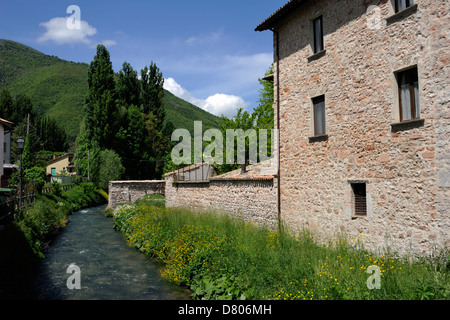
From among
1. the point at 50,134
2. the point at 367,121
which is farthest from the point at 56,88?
the point at 367,121

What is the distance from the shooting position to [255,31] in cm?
1316

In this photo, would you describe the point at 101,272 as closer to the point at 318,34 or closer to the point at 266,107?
the point at 318,34

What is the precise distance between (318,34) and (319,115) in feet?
8.99

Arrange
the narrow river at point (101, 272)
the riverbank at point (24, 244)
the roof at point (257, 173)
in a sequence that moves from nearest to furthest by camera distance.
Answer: the narrow river at point (101, 272), the riverbank at point (24, 244), the roof at point (257, 173)

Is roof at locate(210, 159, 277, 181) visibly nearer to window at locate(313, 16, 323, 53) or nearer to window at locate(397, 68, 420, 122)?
window at locate(313, 16, 323, 53)

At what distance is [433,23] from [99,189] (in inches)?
1486

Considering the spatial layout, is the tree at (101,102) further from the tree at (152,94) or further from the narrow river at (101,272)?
the narrow river at (101,272)

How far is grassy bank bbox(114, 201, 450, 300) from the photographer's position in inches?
228

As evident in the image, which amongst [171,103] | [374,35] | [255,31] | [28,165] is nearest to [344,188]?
[374,35]

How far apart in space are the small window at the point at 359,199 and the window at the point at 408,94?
2.17 metres

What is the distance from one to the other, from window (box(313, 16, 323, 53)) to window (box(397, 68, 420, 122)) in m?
3.29

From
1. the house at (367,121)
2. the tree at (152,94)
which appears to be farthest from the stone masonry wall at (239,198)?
the tree at (152,94)

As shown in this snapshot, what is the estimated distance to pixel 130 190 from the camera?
31469 mm

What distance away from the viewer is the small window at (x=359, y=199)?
9.01 metres
